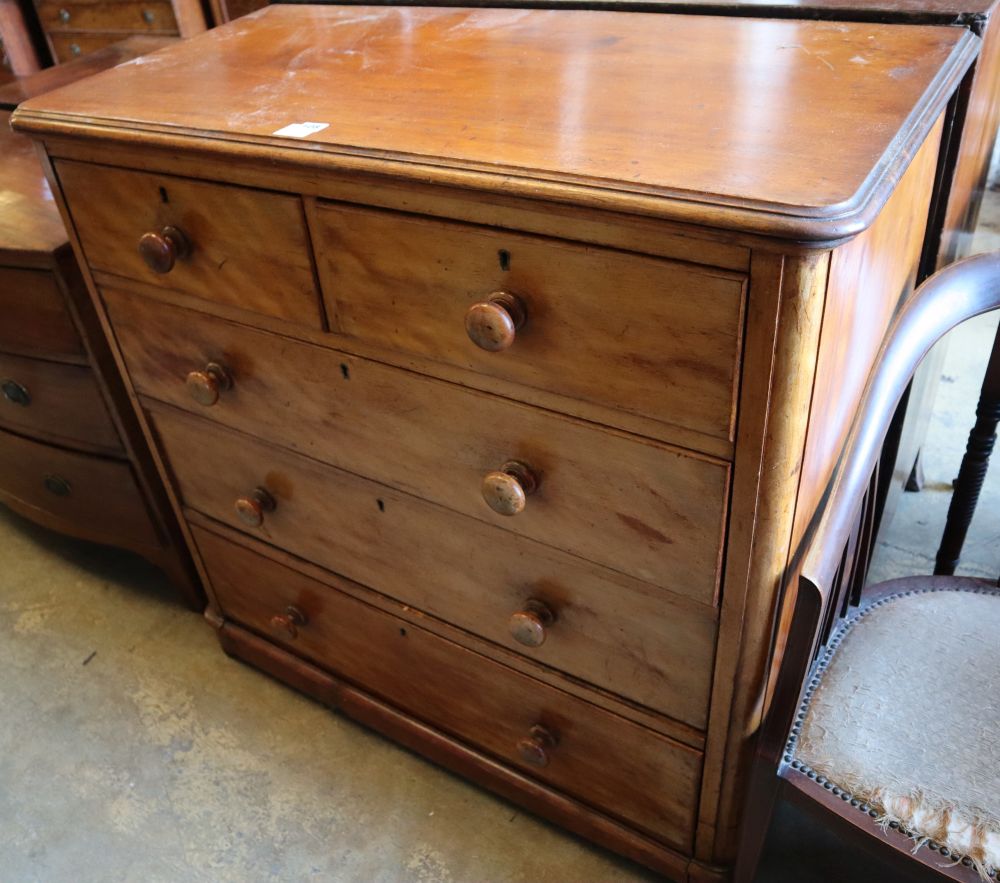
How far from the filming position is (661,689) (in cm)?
98

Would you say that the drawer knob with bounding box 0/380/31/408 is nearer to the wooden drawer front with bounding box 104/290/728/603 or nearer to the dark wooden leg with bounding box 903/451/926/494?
the wooden drawer front with bounding box 104/290/728/603

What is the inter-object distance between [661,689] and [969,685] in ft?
1.01

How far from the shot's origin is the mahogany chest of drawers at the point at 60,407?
1312mm

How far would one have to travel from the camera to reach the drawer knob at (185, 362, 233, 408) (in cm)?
108

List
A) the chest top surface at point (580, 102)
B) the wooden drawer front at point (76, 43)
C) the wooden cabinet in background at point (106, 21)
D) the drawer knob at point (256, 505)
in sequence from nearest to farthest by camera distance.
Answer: the chest top surface at point (580, 102), the drawer knob at point (256, 505), the wooden cabinet in background at point (106, 21), the wooden drawer front at point (76, 43)

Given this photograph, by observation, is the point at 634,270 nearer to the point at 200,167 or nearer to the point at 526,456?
the point at 526,456

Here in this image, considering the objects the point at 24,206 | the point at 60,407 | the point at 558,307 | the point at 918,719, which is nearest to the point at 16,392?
the point at 60,407

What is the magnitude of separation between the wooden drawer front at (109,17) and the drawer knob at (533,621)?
142 centimetres

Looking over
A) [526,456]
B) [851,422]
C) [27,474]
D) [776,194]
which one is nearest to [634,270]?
[776,194]

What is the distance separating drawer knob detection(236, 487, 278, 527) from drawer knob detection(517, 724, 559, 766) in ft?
1.51

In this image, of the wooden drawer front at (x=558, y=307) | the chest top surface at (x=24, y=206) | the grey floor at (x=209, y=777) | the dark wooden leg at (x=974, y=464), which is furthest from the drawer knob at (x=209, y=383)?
the dark wooden leg at (x=974, y=464)

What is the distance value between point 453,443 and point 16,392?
0.94m

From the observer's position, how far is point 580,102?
853mm

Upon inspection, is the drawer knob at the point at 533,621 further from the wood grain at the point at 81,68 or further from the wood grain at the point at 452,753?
the wood grain at the point at 81,68
